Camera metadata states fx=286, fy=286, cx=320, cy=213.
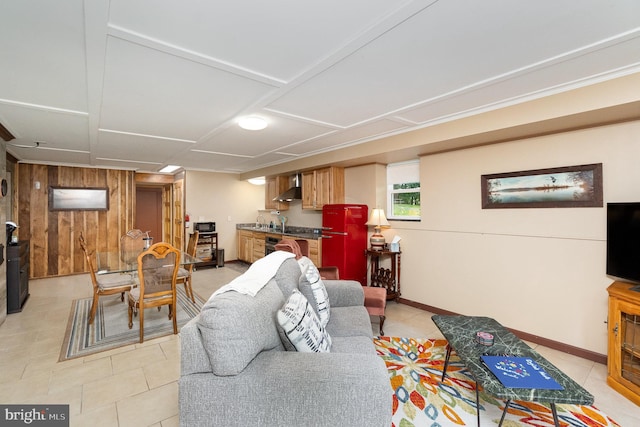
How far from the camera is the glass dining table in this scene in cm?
336

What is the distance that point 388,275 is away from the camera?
442 cm

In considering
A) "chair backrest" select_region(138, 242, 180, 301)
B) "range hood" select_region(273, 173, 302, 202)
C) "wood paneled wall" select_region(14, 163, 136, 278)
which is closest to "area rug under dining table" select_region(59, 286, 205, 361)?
"chair backrest" select_region(138, 242, 180, 301)

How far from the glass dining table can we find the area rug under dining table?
0.70 m

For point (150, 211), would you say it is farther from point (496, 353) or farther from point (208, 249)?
point (496, 353)

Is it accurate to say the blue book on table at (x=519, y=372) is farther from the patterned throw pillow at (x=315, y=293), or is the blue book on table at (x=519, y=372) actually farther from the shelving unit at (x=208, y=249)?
the shelving unit at (x=208, y=249)

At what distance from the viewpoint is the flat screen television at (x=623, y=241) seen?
7.68ft

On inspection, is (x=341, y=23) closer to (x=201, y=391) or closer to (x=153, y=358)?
(x=201, y=391)

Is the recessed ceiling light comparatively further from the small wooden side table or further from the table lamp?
the small wooden side table

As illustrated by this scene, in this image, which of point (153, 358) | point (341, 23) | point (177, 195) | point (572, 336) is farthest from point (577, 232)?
point (177, 195)

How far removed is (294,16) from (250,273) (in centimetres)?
161

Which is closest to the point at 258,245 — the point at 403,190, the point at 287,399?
the point at 403,190

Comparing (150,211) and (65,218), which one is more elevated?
(150,211)

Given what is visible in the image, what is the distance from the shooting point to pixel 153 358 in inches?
109

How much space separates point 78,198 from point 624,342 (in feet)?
28.5
